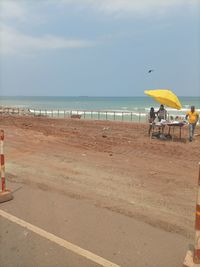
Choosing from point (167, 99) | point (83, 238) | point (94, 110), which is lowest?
point (83, 238)

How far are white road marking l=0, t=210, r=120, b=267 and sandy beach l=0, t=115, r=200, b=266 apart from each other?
1.28 feet

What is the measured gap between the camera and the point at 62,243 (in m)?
4.09

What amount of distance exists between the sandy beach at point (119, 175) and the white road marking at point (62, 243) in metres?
0.39

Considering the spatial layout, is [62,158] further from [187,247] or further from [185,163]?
[187,247]

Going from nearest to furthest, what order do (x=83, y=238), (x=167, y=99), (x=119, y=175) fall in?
1. (x=83, y=238)
2. (x=119, y=175)
3. (x=167, y=99)

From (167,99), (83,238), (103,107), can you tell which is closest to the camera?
(83,238)

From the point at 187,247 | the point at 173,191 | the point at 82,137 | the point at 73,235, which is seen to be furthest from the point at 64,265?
the point at 82,137

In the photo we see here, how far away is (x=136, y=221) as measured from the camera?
4.83 metres

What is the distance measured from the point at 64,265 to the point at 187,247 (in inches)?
57.4

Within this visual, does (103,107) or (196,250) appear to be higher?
(103,107)

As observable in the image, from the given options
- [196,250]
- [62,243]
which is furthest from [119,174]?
[196,250]

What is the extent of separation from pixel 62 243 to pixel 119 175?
377 cm

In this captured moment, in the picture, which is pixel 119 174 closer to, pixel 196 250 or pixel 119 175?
pixel 119 175

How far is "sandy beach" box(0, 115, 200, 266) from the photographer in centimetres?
533
